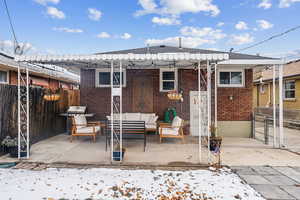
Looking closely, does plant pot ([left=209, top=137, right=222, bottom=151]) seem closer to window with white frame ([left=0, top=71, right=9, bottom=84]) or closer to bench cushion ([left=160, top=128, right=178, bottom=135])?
bench cushion ([left=160, top=128, right=178, bottom=135])

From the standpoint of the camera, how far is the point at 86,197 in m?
2.94

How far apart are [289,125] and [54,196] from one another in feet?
38.4

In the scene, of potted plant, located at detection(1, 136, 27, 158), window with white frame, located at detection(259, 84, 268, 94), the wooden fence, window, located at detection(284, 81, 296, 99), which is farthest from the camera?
window with white frame, located at detection(259, 84, 268, 94)

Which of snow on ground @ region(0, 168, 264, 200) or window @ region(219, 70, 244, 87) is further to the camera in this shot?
window @ region(219, 70, 244, 87)

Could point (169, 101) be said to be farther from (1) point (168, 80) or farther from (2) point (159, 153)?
(2) point (159, 153)

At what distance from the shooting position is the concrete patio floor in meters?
4.49

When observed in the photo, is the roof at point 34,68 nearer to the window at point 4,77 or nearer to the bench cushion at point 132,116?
the window at point 4,77

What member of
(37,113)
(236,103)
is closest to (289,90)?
(236,103)

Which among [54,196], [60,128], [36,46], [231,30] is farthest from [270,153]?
[36,46]

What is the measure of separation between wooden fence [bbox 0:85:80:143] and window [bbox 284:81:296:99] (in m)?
13.4

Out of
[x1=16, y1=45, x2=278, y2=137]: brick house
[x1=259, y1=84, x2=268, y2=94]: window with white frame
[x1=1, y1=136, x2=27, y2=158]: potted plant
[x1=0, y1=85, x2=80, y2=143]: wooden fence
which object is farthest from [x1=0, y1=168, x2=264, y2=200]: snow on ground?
[x1=259, y1=84, x2=268, y2=94]: window with white frame

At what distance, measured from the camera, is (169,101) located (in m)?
7.80

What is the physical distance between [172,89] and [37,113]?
5.47m

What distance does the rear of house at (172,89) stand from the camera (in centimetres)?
755
